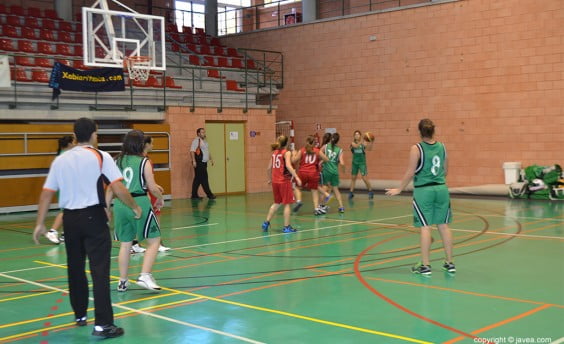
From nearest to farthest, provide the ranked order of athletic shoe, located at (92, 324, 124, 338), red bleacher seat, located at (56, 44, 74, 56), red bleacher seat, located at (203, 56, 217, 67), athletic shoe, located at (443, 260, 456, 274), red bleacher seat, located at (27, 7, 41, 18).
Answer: athletic shoe, located at (92, 324, 124, 338) → athletic shoe, located at (443, 260, 456, 274) → red bleacher seat, located at (56, 44, 74, 56) → red bleacher seat, located at (27, 7, 41, 18) → red bleacher seat, located at (203, 56, 217, 67)

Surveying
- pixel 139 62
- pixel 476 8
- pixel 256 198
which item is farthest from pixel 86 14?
pixel 476 8

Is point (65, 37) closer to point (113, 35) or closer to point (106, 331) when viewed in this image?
point (113, 35)

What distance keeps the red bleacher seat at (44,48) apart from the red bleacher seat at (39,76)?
231 centimetres

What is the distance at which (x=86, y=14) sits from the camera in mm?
16156

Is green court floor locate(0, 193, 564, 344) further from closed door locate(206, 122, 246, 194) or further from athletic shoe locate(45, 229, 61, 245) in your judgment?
closed door locate(206, 122, 246, 194)

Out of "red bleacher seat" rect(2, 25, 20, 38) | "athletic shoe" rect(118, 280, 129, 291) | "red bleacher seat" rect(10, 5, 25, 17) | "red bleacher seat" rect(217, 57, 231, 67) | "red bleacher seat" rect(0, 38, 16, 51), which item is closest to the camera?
"athletic shoe" rect(118, 280, 129, 291)

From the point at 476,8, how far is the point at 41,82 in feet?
43.7

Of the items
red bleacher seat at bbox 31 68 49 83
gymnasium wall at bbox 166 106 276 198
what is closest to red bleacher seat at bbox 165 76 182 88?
gymnasium wall at bbox 166 106 276 198

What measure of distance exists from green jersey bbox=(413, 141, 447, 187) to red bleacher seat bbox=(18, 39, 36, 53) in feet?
55.5

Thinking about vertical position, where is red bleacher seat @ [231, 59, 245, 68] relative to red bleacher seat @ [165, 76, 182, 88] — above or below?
above

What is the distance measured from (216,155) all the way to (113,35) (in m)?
7.41

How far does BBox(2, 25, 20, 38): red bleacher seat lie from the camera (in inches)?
890

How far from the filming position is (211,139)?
75.3 ft

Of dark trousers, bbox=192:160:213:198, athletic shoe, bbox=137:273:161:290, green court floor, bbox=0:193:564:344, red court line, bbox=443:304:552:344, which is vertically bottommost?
green court floor, bbox=0:193:564:344
